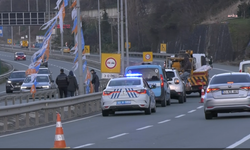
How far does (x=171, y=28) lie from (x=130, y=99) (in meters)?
76.8

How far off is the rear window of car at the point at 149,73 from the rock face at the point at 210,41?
53.5 metres

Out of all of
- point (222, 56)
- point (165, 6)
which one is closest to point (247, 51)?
point (222, 56)

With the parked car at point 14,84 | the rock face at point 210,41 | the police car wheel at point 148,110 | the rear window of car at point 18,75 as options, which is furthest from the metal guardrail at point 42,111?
the rock face at point 210,41

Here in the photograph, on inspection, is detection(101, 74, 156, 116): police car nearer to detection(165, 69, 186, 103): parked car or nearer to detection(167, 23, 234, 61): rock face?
detection(165, 69, 186, 103): parked car

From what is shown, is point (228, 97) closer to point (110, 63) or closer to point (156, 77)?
point (156, 77)

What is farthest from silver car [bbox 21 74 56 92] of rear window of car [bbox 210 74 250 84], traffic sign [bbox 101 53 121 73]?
rear window of car [bbox 210 74 250 84]

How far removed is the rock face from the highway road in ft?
200

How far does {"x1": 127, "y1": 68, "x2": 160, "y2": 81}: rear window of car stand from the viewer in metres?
27.8

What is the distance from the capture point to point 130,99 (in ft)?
74.5

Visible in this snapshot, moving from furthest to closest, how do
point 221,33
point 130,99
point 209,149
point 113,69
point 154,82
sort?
point 221,33 < point 113,69 < point 154,82 < point 130,99 < point 209,149

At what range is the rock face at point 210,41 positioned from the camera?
8169 centimetres

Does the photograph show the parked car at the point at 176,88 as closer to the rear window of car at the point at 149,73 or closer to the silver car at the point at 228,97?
the rear window of car at the point at 149,73

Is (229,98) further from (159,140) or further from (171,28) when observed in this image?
(171,28)

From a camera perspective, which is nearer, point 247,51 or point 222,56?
point 247,51
